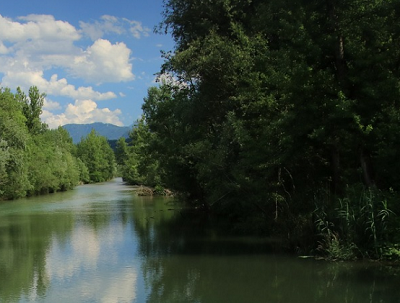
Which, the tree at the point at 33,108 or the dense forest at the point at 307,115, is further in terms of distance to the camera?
the tree at the point at 33,108

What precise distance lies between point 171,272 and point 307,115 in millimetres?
6627

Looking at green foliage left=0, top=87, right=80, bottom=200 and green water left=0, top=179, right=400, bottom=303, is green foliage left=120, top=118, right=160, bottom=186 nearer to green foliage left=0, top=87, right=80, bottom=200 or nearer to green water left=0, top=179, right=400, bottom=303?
green foliage left=0, top=87, right=80, bottom=200

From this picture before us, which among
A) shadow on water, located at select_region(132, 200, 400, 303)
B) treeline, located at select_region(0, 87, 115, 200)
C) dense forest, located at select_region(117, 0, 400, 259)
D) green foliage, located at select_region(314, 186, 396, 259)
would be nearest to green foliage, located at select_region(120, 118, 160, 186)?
treeline, located at select_region(0, 87, 115, 200)

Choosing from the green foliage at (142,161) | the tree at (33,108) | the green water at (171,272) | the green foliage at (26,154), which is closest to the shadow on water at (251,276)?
the green water at (171,272)

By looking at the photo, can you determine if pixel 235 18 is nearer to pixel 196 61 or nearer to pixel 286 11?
pixel 196 61

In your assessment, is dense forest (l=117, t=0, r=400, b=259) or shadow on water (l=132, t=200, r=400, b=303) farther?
dense forest (l=117, t=0, r=400, b=259)

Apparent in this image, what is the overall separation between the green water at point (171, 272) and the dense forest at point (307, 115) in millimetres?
1279

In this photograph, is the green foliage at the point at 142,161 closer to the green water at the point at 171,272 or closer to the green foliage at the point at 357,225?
the green water at the point at 171,272

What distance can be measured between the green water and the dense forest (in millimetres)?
1279

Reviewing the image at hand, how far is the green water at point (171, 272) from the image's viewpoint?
35.4ft

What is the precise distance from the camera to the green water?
1079 cm

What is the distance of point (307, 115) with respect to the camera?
45.3 feet

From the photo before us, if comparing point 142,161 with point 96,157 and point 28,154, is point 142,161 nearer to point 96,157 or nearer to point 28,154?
point 28,154

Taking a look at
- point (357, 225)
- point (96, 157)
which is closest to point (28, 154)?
point (357, 225)
